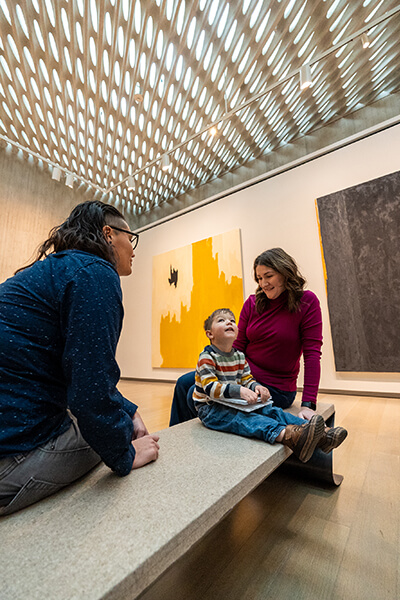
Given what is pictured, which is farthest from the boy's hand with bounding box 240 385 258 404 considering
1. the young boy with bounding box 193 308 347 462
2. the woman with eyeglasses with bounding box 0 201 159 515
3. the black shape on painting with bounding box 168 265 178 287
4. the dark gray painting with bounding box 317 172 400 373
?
the black shape on painting with bounding box 168 265 178 287

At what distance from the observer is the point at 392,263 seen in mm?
3326

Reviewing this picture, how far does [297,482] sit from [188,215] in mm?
5114

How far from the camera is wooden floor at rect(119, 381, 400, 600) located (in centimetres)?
76

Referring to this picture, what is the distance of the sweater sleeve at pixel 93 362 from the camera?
0.61m

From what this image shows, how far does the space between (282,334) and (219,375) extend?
0.50 metres

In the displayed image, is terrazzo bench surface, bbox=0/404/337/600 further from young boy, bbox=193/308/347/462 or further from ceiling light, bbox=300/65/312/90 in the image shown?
ceiling light, bbox=300/65/312/90

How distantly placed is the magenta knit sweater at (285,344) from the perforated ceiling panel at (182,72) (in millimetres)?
3015

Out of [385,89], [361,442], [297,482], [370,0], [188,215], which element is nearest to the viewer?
[297,482]

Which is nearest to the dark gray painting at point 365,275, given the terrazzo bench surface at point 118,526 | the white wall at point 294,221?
the white wall at point 294,221

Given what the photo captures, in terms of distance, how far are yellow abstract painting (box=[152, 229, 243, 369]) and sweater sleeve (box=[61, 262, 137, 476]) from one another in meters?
3.92

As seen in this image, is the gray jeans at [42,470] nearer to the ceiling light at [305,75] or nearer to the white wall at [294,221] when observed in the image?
the white wall at [294,221]

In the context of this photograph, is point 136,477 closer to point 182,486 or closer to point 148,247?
point 182,486

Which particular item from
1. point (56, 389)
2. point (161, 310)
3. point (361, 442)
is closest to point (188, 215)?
point (161, 310)

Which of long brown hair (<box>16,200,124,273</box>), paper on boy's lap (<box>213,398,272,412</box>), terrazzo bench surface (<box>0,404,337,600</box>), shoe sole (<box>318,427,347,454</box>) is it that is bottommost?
shoe sole (<box>318,427,347,454</box>)
